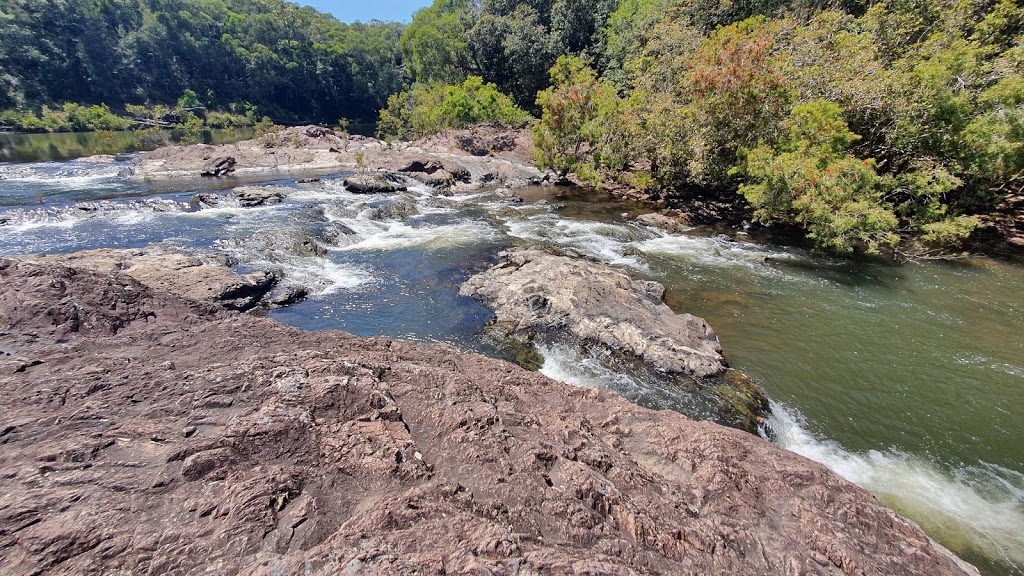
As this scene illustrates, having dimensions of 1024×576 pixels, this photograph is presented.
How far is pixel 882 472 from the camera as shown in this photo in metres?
6.54

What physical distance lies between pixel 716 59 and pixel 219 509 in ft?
70.3

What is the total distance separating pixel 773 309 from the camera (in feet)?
37.2

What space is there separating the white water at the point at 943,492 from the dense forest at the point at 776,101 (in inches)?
332

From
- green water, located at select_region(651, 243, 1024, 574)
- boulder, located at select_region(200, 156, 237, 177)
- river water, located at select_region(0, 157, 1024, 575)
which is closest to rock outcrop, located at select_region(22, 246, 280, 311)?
river water, located at select_region(0, 157, 1024, 575)

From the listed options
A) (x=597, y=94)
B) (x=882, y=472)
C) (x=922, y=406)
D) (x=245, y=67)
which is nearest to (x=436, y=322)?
(x=882, y=472)

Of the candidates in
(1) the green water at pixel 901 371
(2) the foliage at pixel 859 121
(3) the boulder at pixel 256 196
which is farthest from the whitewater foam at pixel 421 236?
(2) the foliage at pixel 859 121

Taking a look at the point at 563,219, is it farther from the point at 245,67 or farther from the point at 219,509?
the point at 245,67

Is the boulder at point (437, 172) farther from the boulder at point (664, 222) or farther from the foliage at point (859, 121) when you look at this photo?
the boulder at point (664, 222)

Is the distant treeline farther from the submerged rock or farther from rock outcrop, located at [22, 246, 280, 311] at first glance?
the submerged rock

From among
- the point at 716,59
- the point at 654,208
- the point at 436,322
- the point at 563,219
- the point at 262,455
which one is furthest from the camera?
the point at 654,208

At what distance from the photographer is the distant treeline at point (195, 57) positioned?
196ft

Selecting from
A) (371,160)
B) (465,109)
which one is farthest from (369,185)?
(465,109)

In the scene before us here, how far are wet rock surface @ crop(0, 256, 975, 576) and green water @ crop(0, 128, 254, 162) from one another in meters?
45.2

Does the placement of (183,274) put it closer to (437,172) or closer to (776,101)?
(437,172)
